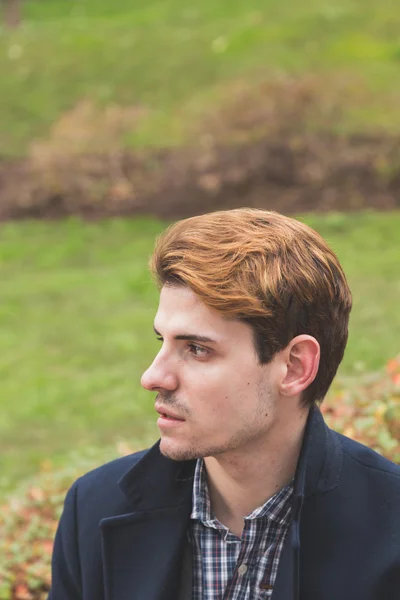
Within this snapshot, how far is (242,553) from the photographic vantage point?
2.74 metres

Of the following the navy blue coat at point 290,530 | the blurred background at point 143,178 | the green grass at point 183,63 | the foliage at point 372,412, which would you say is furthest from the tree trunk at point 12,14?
the navy blue coat at point 290,530

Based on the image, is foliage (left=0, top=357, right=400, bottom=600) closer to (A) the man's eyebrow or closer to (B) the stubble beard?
(B) the stubble beard

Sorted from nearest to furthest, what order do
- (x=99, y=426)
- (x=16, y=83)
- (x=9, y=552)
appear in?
1. (x=9, y=552)
2. (x=99, y=426)
3. (x=16, y=83)

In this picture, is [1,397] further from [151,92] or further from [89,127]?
[151,92]

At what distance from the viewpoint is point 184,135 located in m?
17.7

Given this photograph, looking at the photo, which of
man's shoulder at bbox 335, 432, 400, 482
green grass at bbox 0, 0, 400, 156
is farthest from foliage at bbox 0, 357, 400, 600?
green grass at bbox 0, 0, 400, 156

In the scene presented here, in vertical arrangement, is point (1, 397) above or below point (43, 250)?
below

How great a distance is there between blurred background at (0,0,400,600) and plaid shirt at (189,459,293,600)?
300cm

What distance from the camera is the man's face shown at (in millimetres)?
2656

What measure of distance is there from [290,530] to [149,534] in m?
0.45

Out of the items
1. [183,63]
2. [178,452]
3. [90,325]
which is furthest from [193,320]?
[183,63]

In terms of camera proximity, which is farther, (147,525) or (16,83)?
(16,83)

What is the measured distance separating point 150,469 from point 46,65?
18.6m

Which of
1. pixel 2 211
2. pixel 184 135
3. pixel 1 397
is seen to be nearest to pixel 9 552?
pixel 1 397
